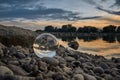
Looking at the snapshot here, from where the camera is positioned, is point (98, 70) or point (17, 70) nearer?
point (17, 70)

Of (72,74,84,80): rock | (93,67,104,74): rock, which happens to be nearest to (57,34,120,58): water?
(93,67,104,74): rock

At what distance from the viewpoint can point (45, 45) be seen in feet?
40.9

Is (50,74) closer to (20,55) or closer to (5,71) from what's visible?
(5,71)

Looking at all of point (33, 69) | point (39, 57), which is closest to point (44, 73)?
point (33, 69)

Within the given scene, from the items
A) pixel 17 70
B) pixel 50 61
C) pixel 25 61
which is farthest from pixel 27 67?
pixel 50 61

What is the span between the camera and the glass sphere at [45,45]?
12.5 metres

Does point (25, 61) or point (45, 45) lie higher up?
point (45, 45)

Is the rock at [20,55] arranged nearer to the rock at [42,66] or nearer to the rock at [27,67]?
the rock at [42,66]

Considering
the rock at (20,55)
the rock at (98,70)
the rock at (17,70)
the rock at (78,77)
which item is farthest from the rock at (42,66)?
the rock at (98,70)

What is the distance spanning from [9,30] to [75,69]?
361 cm

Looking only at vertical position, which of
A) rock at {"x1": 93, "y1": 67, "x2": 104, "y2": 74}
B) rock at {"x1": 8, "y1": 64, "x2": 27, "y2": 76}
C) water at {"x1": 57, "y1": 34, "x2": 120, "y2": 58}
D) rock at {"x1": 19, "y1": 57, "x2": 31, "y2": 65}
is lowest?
water at {"x1": 57, "y1": 34, "x2": 120, "y2": 58}

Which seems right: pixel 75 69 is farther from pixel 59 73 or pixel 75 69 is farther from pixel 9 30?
pixel 9 30

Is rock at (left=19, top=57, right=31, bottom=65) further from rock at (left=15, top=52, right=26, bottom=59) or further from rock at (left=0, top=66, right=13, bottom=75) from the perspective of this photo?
rock at (left=0, top=66, right=13, bottom=75)

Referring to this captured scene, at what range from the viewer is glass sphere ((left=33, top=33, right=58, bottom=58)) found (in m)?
12.5
